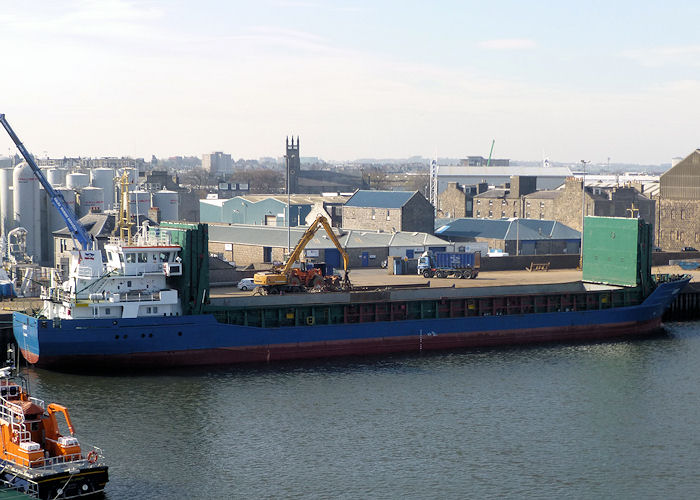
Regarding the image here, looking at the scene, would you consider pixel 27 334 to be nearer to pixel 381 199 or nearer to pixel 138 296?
pixel 138 296

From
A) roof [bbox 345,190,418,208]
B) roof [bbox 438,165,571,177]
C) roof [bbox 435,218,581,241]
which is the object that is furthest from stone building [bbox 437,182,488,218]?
roof [bbox 438,165,571,177]

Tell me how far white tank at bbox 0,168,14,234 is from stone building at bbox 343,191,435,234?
33.5 meters

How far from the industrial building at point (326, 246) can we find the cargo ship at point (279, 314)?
20814 mm

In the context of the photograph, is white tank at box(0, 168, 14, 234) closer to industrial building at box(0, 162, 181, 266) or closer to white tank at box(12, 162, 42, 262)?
industrial building at box(0, 162, 181, 266)

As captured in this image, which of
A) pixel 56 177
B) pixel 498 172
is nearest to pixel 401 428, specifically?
pixel 56 177

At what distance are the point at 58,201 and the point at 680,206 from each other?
67602mm

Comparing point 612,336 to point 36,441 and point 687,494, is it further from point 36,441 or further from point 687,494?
point 36,441

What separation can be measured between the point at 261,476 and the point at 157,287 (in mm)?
18600

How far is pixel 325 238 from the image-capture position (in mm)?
78500

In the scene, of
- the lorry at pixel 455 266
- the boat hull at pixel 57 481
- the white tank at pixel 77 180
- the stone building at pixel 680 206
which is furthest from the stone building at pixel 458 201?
the boat hull at pixel 57 481

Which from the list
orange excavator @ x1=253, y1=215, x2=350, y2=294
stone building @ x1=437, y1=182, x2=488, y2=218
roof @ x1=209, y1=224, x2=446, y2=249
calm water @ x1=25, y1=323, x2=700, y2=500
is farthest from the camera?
stone building @ x1=437, y1=182, x2=488, y2=218

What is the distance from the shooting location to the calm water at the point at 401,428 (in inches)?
1233

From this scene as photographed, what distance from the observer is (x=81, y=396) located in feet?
135

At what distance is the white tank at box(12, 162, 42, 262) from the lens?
7825 cm
